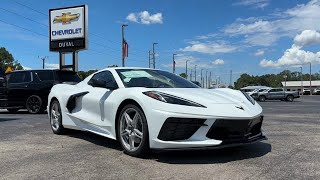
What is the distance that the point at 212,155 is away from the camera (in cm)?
580

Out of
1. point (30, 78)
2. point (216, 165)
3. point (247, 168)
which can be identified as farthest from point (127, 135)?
point (30, 78)

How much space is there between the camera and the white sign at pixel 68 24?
3034 cm

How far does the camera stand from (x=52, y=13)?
3203cm

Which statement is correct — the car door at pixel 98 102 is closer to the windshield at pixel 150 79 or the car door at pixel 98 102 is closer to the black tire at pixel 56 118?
the windshield at pixel 150 79

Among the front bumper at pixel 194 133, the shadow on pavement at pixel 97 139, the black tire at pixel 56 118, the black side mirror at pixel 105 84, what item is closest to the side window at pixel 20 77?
the black tire at pixel 56 118

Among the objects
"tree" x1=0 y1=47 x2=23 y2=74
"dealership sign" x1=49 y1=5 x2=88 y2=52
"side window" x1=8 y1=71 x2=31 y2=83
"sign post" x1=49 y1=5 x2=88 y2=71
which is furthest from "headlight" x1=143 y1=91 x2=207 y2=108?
"tree" x1=0 y1=47 x2=23 y2=74

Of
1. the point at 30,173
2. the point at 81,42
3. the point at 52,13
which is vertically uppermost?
the point at 52,13

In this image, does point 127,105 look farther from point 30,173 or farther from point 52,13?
point 52,13

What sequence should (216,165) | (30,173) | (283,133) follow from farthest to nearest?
(283,133) → (216,165) → (30,173)

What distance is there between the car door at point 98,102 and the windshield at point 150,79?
0.22 meters

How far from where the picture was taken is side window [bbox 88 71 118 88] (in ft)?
21.9

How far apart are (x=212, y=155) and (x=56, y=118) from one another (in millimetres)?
3733

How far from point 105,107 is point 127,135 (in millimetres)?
743

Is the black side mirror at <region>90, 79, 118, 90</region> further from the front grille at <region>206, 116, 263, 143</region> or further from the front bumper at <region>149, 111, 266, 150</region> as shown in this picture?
the front grille at <region>206, 116, 263, 143</region>
